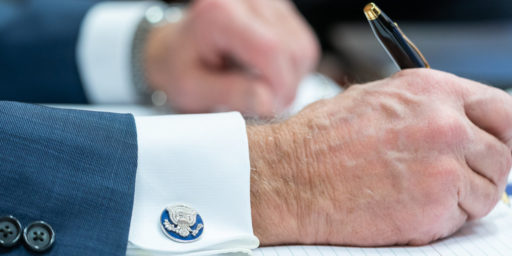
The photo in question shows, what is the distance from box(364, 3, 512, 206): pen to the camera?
0.44 metres

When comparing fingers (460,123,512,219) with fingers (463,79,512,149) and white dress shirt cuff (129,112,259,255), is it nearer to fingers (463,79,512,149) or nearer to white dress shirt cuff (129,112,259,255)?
fingers (463,79,512,149)

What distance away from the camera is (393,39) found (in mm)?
448

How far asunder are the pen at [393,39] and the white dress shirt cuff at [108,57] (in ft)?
1.97

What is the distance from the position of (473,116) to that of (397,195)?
0.29 feet

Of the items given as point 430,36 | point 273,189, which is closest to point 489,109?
point 273,189

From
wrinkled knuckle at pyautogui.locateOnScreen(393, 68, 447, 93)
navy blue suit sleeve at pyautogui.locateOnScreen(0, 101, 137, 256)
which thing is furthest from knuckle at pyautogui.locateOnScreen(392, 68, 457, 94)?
navy blue suit sleeve at pyautogui.locateOnScreen(0, 101, 137, 256)

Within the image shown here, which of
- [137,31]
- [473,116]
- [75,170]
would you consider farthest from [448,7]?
[75,170]

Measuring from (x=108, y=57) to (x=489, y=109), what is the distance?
2.41 ft

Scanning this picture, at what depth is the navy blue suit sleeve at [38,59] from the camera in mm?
1013

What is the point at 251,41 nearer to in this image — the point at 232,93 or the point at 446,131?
the point at 232,93

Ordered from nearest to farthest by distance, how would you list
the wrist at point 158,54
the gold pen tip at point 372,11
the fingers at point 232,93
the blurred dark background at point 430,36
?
the gold pen tip at point 372,11, the fingers at point 232,93, the wrist at point 158,54, the blurred dark background at point 430,36

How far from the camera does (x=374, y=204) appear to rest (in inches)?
15.9

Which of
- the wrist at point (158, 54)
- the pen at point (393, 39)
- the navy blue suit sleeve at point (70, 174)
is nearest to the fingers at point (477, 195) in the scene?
the pen at point (393, 39)

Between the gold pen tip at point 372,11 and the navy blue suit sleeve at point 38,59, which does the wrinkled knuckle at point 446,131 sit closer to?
the gold pen tip at point 372,11
